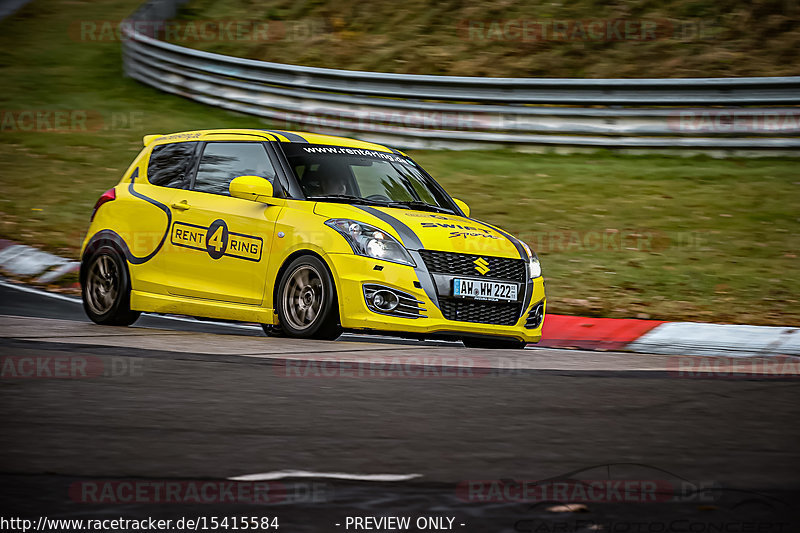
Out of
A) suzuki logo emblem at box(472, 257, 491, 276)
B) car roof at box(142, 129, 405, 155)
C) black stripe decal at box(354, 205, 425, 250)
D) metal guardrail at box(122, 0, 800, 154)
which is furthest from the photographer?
metal guardrail at box(122, 0, 800, 154)

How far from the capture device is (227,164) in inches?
406

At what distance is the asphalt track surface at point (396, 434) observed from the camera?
13.8 feet

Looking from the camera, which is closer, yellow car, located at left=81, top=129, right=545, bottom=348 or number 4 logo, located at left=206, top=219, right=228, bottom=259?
yellow car, located at left=81, top=129, right=545, bottom=348

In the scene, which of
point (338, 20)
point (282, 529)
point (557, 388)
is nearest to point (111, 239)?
point (557, 388)

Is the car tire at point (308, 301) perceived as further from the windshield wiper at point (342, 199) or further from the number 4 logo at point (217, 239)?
the number 4 logo at point (217, 239)

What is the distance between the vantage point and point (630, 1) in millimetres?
22172

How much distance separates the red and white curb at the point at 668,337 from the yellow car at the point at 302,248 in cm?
88

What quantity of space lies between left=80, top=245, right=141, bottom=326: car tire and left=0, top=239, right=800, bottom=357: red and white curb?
3.50 meters

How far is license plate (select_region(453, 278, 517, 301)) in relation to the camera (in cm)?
916

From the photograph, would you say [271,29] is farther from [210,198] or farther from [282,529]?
[282,529]

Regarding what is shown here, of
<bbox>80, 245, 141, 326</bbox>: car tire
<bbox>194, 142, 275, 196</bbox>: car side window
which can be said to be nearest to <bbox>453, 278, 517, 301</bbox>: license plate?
<bbox>194, 142, 275, 196</bbox>: car side window

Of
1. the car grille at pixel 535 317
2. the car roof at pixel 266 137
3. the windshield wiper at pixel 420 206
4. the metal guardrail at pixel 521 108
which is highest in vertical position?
the metal guardrail at pixel 521 108

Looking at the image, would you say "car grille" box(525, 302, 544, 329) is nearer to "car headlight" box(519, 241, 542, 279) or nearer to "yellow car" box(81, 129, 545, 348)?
"yellow car" box(81, 129, 545, 348)

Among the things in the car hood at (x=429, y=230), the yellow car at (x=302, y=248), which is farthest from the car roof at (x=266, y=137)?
the car hood at (x=429, y=230)
